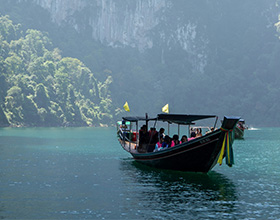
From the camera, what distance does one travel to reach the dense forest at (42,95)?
150m

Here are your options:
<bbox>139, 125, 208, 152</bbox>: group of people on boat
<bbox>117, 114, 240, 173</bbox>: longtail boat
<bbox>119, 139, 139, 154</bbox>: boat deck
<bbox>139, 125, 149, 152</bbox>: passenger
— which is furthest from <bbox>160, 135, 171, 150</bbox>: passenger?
<bbox>119, 139, 139, 154</bbox>: boat deck

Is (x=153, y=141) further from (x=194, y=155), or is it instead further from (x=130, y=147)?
(x=194, y=155)

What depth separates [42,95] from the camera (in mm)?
165000

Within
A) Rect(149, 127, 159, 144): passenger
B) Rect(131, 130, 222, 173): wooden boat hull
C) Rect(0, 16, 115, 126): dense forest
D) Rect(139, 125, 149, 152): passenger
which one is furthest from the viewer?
Rect(0, 16, 115, 126): dense forest

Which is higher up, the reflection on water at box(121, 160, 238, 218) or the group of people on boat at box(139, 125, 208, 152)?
the group of people on boat at box(139, 125, 208, 152)

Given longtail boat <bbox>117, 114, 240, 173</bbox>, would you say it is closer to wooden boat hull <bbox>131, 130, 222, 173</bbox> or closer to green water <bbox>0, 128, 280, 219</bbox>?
wooden boat hull <bbox>131, 130, 222, 173</bbox>

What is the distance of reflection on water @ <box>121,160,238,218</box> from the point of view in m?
21.1

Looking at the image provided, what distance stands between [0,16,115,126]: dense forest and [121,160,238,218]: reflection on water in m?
117

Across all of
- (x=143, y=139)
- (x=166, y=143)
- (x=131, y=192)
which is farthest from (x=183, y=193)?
Answer: (x=143, y=139)

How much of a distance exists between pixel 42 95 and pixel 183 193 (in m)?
144

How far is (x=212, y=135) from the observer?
29.2 metres

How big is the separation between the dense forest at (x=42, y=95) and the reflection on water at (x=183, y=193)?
384 ft

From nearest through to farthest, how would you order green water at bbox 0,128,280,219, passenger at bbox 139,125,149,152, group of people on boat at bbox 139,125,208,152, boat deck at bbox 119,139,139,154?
green water at bbox 0,128,280,219
group of people on boat at bbox 139,125,208,152
passenger at bbox 139,125,149,152
boat deck at bbox 119,139,139,154

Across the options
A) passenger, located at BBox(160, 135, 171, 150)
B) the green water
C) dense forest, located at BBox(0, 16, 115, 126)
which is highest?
dense forest, located at BBox(0, 16, 115, 126)
